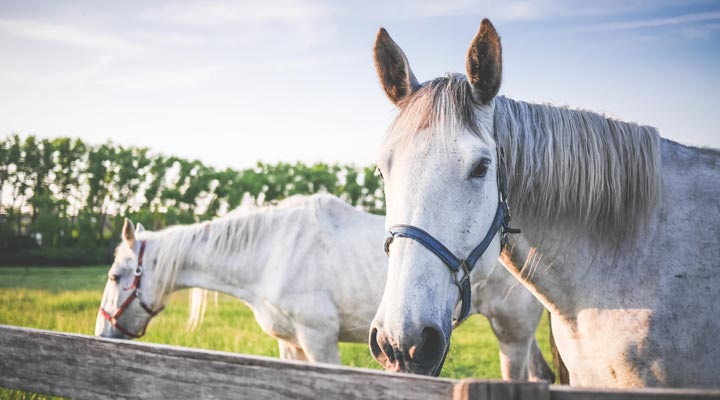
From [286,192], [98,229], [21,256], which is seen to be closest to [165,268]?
[21,256]

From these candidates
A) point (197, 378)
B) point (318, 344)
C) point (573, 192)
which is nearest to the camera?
point (197, 378)

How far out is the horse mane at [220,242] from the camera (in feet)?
18.5

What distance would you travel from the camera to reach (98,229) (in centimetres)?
3462

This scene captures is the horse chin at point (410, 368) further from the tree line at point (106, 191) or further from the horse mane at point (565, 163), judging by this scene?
the tree line at point (106, 191)

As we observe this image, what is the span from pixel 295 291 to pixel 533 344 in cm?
312

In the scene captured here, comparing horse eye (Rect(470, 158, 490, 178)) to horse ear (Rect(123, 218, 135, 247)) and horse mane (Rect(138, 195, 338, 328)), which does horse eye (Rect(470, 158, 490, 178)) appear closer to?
horse mane (Rect(138, 195, 338, 328))

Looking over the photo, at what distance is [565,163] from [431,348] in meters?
1.18

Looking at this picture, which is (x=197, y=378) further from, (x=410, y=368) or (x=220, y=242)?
(x=220, y=242)

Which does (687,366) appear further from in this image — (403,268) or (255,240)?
(255,240)

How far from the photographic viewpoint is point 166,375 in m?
1.88

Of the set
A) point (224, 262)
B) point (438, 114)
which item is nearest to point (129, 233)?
point (224, 262)

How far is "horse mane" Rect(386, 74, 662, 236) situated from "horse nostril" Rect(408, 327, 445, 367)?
2.91ft

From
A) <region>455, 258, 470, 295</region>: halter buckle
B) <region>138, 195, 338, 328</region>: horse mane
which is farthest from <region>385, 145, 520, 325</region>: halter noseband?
<region>138, 195, 338, 328</region>: horse mane

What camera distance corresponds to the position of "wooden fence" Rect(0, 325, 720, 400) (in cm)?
129
